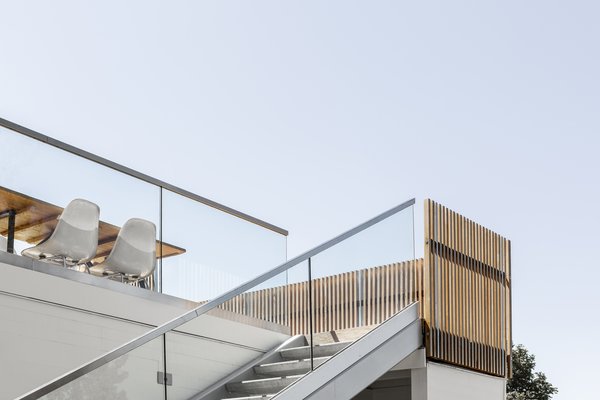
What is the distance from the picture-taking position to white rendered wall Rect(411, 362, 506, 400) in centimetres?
970

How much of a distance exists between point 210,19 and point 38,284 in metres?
13.6

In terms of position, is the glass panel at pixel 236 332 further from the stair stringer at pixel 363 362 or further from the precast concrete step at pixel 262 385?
the stair stringer at pixel 363 362

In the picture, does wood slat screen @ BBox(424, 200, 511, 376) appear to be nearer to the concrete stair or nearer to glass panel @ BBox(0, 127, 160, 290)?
the concrete stair

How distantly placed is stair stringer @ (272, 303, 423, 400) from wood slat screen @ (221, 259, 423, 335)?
0.20 m

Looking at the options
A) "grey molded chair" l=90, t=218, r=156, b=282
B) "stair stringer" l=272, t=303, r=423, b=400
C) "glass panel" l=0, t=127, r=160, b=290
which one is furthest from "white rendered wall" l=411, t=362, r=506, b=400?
"glass panel" l=0, t=127, r=160, b=290

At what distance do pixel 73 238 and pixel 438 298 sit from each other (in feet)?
12.3

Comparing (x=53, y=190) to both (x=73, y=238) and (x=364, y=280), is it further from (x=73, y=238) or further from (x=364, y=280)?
(x=364, y=280)

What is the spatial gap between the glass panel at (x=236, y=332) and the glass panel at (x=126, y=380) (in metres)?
0.17

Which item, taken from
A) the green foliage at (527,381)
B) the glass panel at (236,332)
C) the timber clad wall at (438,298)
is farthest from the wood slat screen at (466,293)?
the green foliage at (527,381)

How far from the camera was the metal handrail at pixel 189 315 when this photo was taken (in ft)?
20.7

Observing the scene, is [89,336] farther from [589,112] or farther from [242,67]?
[589,112]

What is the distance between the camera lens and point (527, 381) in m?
32.0

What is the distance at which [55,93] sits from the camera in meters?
22.3

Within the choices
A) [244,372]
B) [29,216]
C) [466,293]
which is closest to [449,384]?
[466,293]
